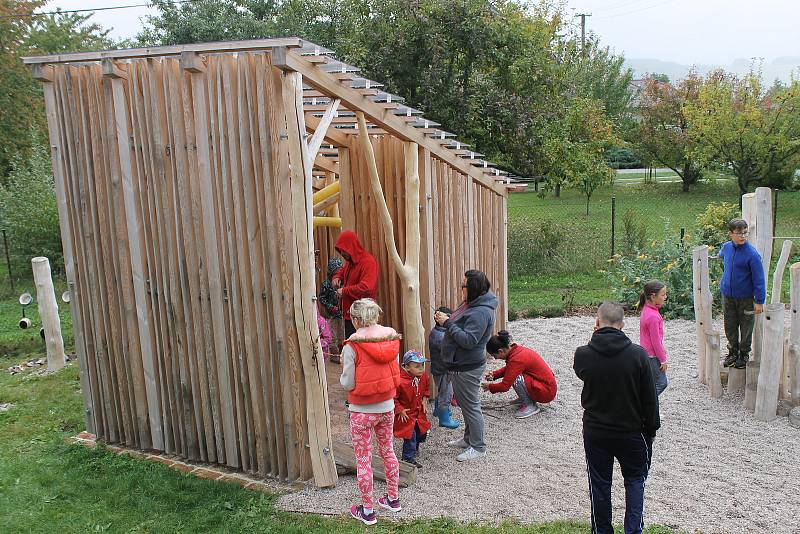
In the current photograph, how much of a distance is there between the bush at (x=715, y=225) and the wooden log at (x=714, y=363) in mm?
4643

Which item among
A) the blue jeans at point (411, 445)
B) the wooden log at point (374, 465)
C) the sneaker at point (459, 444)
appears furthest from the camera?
the sneaker at point (459, 444)

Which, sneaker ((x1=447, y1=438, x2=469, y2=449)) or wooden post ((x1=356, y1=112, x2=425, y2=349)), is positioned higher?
wooden post ((x1=356, y1=112, x2=425, y2=349))

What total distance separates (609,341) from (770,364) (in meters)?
3.44

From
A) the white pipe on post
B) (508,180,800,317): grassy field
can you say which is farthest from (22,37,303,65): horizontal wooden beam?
(508,180,800,317): grassy field

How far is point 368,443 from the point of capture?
5309 millimetres

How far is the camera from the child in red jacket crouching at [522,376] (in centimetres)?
693

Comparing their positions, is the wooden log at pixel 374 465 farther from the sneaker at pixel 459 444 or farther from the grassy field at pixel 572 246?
the grassy field at pixel 572 246

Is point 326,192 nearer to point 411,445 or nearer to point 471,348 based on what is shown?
point 471,348

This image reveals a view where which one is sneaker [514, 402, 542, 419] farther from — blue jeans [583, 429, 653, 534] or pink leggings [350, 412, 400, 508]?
blue jeans [583, 429, 653, 534]

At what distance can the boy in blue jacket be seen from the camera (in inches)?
290

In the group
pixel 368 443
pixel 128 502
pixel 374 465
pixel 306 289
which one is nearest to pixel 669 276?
pixel 374 465

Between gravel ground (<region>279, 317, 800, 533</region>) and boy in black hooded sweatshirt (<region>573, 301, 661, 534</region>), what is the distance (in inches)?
35.3

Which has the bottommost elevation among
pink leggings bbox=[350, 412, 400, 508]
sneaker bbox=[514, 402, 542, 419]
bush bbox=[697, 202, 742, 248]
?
sneaker bbox=[514, 402, 542, 419]

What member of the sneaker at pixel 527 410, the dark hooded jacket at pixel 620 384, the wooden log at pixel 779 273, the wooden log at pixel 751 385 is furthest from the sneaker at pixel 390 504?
the wooden log at pixel 779 273
